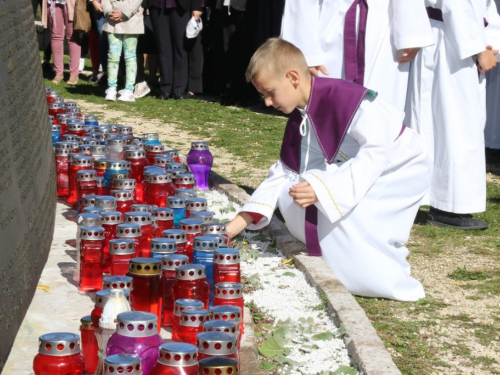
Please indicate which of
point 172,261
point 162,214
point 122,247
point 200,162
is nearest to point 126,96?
point 200,162

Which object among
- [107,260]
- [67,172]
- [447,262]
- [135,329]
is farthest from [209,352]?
[67,172]

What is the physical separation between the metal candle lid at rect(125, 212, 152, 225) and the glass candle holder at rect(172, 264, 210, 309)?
0.79 m

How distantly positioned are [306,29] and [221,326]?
3076 millimetres

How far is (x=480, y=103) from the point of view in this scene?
6395 millimetres

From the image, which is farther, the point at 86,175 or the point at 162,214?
the point at 86,175

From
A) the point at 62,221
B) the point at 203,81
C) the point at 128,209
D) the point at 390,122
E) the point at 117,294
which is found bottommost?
the point at 203,81

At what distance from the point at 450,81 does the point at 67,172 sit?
2.61m

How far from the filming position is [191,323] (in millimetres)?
3375

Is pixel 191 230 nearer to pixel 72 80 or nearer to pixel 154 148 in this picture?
pixel 154 148

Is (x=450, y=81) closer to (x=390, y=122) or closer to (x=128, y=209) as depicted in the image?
(x=390, y=122)

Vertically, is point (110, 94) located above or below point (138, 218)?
below

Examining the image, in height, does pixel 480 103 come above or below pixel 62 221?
above

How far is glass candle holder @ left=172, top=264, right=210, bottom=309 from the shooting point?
3.68 m

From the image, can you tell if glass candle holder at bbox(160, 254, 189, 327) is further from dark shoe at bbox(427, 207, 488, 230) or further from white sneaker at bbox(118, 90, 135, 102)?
white sneaker at bbox(118, 90, 135, 102)
